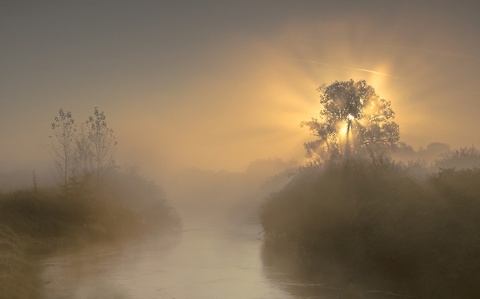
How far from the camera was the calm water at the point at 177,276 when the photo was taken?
2983 cm

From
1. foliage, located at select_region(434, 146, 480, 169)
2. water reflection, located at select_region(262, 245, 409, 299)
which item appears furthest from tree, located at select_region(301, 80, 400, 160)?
water reflection, located at select_region(262, 245, 409, 299)

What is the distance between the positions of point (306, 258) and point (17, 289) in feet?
70.0

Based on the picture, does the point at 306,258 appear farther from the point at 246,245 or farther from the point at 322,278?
the point at 246,245

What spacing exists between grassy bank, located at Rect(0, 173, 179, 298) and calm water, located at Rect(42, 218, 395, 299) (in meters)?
1.90

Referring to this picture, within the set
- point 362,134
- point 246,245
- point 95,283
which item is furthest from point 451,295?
point 362,134

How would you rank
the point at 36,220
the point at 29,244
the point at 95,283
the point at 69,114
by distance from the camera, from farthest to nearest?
the point at 69,114 → the point at 36,220 → the point at 29,244 → the point at 95,283

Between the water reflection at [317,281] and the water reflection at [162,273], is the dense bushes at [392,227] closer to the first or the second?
the water reflection at [317,281]

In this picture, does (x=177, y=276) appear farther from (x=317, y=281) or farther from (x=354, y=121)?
(x=354, y=121)

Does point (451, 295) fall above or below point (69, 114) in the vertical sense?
below

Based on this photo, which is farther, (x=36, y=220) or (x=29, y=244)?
(x=36, y=220)

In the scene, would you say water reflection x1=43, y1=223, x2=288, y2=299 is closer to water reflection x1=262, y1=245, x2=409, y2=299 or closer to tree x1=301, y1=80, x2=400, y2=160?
water reflection x1=262, y1=245, x2=409, y2=299

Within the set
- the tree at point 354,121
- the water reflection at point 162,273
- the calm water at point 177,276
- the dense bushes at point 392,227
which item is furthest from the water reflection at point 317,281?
the tree at point 354,121

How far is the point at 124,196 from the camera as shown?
3516 inches

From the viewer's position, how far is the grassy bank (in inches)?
1339
